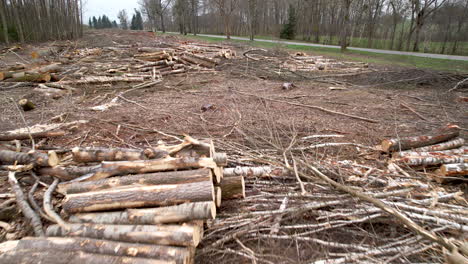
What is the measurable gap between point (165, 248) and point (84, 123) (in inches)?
167

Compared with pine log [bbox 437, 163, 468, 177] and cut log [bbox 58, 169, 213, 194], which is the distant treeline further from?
pine log [bbox 437, 163, 468, 177]

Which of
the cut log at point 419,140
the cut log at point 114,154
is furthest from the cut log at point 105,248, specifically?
the cut log at point 419,140

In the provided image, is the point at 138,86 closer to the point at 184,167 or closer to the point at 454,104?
the point at 184,167

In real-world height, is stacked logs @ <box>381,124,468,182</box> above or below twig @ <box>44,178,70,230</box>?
above

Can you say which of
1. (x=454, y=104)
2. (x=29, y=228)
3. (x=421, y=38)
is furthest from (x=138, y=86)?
(x=421, y=38)

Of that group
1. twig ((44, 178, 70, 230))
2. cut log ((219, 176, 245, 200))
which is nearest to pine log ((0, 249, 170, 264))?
twig ((44, 178, 70, 230))

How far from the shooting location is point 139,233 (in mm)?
2033

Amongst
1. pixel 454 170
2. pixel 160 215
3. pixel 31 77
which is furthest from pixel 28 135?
pixel 454 170

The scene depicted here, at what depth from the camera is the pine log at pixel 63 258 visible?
1798 millimetres

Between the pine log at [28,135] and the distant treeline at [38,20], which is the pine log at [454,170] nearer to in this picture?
the pine log at [28,135]

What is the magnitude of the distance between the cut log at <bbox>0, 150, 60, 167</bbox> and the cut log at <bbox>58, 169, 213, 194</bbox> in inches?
34.3

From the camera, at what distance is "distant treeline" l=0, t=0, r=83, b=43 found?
1661 centimetres

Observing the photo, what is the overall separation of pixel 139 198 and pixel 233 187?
1.07m

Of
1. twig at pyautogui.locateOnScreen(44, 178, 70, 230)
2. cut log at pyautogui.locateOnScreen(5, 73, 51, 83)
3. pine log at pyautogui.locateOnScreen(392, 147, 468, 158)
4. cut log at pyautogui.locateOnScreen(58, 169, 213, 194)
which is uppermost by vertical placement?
cut log at pyautogui.locateOnScreen(5, 73, 51, 83)
